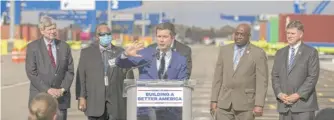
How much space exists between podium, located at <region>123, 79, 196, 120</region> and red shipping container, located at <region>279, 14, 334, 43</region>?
160 feet

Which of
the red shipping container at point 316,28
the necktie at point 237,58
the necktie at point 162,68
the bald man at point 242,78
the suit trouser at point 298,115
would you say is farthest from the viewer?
the red shipping container at point 316,28

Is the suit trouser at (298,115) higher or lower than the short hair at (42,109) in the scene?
lower

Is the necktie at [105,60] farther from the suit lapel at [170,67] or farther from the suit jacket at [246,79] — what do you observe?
the suit jacket at [246,79]

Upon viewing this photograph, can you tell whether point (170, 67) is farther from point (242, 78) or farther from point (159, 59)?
point (242, 78)

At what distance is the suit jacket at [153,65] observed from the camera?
19.1ft

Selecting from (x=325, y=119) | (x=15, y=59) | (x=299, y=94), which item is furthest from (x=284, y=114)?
(x=15, y=59)

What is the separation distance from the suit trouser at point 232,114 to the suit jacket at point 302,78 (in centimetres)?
36

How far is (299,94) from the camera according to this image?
6.23 m

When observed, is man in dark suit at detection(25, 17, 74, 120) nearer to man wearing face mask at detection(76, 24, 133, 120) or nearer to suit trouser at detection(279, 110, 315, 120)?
man wearing face mask at detection(76, 24, 133, 120)

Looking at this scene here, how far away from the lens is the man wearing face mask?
265 inches

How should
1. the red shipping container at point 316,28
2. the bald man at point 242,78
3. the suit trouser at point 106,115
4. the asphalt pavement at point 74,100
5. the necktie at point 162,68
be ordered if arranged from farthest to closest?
the red shipping container at point 316,28 < the asphalt pavement at point 74,100 < the suit trouser at point 106,115 < the bald man at point 242,78 < the necktie at point 162,68

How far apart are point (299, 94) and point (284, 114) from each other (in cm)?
31

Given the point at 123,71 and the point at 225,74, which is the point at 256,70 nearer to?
the point at 225,74

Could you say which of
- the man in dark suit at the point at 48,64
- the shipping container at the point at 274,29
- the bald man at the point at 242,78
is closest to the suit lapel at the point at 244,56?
the bald man at the point at 242,78
